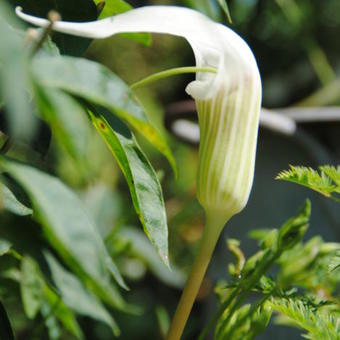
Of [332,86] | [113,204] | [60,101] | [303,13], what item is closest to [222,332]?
[60,101]

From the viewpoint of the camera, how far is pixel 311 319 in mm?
371

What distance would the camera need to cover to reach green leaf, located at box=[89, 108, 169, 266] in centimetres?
36

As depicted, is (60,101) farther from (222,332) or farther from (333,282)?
(333,282)

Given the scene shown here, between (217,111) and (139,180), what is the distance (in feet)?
0.20

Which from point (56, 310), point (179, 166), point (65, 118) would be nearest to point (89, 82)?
point (65, 118)

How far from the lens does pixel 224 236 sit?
0.84 m

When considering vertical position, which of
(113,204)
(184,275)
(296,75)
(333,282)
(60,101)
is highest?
(60,101)

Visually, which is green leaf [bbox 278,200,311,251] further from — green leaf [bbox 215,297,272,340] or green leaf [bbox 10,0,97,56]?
green leaf [bbox 10,0,97,56]

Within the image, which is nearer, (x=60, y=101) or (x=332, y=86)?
(x=60, y=101)

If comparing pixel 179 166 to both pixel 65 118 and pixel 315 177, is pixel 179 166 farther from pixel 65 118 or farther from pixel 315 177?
pixel 65 118

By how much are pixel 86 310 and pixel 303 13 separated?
1230 millimetres

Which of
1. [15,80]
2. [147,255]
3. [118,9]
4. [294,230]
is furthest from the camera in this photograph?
[147,255]

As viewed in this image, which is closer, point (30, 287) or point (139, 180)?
point (139, 180)

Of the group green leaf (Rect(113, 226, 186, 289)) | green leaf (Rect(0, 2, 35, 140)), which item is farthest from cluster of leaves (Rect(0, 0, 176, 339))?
green leaf (Rect(113, 226, 186, 289))
